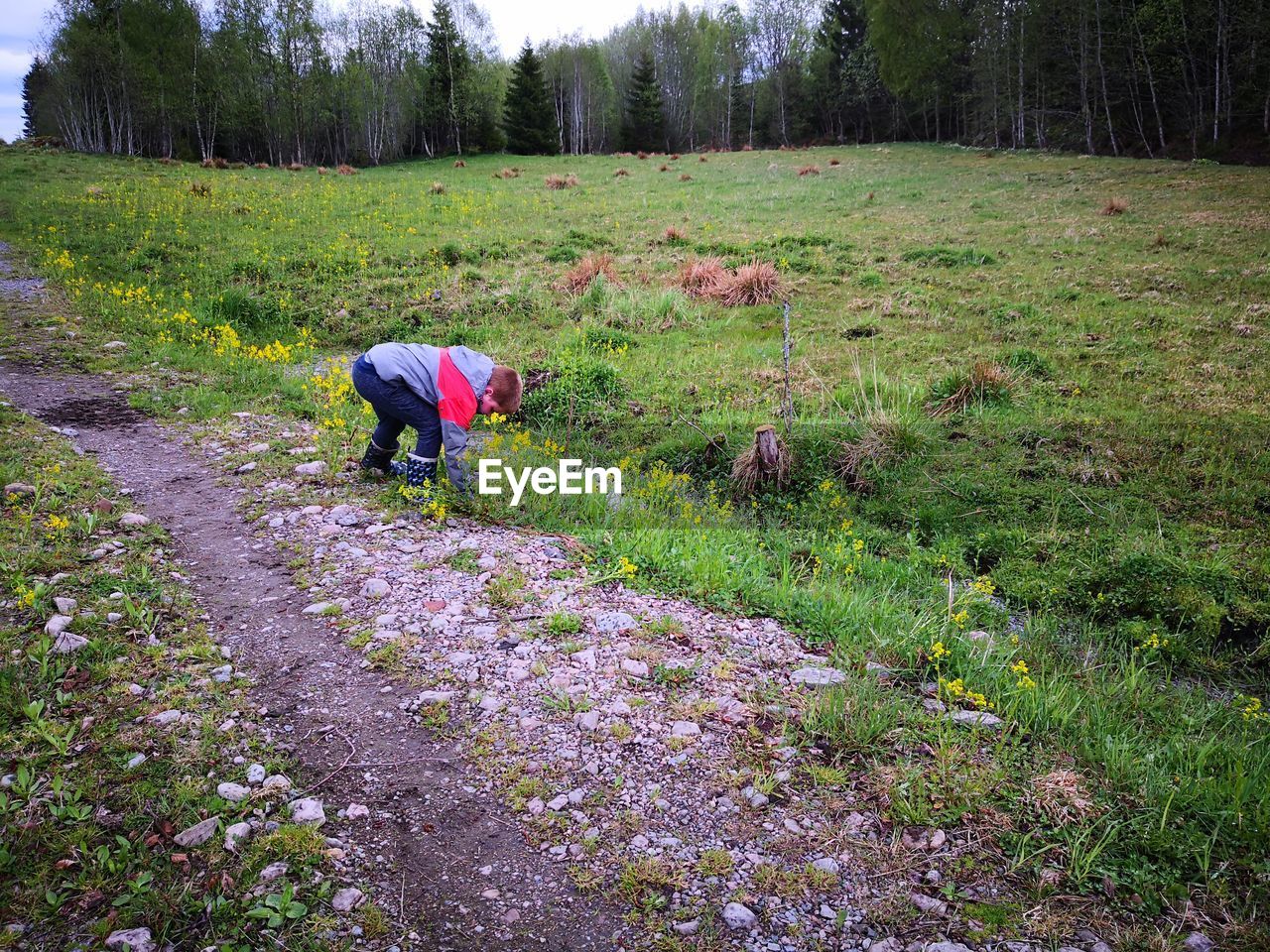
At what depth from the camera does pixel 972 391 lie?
9461mm

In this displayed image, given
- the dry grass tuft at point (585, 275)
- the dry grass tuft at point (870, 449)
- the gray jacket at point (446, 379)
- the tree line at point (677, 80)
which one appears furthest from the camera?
the tree line at point (677, 80)

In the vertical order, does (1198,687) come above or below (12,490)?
below

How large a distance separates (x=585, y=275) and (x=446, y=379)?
9093mm

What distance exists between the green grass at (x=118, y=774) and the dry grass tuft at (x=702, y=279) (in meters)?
11.3

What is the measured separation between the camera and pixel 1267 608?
5.75 m

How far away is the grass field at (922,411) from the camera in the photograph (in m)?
3.76

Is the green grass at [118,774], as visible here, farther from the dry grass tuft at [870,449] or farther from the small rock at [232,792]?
the dry grass tuft at [870,449]

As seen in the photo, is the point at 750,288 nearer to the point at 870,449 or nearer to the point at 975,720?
the point at 870,449

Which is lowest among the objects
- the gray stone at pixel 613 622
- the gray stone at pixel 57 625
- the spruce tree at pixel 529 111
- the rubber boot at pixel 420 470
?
the gray stone at pixel 613 622

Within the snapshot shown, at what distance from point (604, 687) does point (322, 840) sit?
1716mm

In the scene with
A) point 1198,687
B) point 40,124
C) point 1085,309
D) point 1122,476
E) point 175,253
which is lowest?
point 1198,687

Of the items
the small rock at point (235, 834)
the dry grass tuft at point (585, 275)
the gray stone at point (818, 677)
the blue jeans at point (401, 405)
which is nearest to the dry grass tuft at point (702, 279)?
the dry grass tuft at point (585, 275)

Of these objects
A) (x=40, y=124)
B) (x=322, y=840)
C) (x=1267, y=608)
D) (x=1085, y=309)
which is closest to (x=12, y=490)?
(x=322, y=840)

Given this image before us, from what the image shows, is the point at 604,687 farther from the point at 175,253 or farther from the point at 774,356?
the point at 175,253
